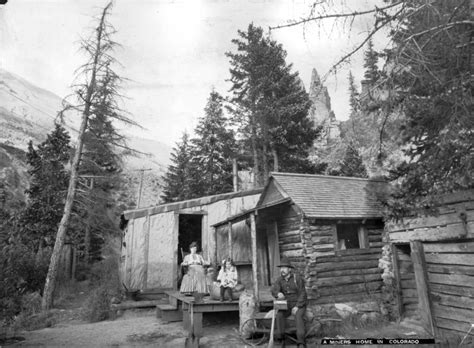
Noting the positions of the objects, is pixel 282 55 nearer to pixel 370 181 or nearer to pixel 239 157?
pixel 239 157

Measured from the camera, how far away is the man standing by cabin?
7.32 m

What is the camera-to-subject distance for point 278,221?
1245cm

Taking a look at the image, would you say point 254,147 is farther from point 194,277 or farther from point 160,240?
point 194,277

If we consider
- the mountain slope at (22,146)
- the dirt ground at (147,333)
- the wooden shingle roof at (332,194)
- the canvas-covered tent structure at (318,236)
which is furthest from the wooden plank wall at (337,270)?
the mountain slope at (22,146)

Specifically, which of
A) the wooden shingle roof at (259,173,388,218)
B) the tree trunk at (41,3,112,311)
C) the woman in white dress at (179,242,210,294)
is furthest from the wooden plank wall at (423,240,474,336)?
the tree trunk at (41,3,112,311)

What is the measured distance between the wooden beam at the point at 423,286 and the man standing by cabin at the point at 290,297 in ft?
10.9

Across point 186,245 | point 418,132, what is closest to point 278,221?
point 418,132

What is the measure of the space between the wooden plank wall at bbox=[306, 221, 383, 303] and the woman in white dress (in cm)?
346

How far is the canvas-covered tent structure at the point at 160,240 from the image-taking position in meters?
12.9

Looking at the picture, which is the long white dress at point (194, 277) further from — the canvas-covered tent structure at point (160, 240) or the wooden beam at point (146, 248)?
the wooden beam at point (146, 248)

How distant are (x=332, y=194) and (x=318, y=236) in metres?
2.53

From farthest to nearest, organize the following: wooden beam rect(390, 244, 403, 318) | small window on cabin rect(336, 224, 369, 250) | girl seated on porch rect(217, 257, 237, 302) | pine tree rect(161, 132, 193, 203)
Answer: pine tree rect(161, 132, 193, 203)
small window on cabin rect(336, 224, 369, 250)
wooden beam rect(390, 244, 403, 318)
girl seated on porch rect(217, 257, 237, 302)

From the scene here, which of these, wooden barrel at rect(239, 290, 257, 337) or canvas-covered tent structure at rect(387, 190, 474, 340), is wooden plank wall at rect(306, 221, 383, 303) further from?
wooden barrel at rect(239, 290, 257, 337)

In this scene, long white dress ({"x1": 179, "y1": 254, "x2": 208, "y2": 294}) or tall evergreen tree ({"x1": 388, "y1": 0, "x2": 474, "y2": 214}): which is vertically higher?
tall evergreen tree ({"x1": 388, "y1": 0, "x2": 474, "y2": 214})
